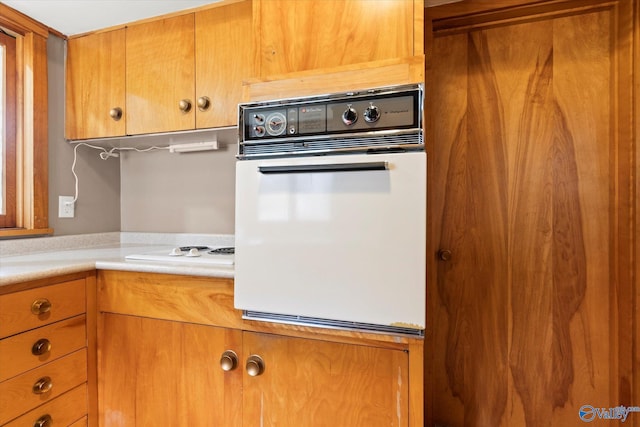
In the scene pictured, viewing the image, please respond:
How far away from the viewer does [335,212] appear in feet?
3.02

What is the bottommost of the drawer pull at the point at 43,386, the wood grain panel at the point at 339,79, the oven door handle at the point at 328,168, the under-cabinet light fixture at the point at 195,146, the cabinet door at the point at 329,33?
the drawer pull at the point at 43,386

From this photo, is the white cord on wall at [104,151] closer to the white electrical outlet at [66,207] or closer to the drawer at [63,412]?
the white electrical outlet at [66,207]

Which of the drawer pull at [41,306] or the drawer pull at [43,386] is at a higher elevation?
the drawer pull at [41,306]

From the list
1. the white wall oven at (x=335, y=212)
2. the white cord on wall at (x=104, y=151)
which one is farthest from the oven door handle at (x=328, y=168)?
the white cord on wall at (x=104, y=151)

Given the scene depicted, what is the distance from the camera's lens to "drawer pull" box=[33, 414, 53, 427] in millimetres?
1094

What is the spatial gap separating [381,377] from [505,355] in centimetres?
83

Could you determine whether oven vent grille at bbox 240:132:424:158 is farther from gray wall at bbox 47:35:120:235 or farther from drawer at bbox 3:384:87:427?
gray wall at bbox 47:35:120:235

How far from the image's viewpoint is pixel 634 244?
1.23 meters

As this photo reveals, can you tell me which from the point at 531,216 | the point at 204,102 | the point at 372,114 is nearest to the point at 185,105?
the point at 204,102

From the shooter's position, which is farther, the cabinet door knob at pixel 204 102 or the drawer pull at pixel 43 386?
the cabinet door knob at pixel 204 102

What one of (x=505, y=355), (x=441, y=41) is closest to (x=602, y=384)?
(x=505, y=355)

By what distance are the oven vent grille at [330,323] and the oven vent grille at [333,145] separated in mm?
518

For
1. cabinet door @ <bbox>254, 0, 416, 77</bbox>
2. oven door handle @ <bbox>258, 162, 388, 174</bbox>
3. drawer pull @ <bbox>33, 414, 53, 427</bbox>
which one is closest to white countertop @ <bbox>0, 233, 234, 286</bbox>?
oven door handle @ <bbox>258, 162, 388, 174</bbox>

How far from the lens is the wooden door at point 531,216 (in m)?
1.29
